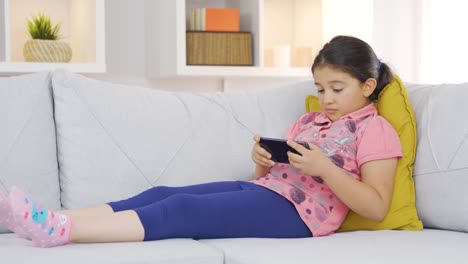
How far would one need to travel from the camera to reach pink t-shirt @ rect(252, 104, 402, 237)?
1837 millimetres

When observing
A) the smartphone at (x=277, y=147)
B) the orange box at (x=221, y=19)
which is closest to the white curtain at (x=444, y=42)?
the orange box at (x=221, y=19)

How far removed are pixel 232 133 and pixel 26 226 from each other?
75 centimetres

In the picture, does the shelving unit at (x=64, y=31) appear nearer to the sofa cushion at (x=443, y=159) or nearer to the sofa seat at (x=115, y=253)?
the sofa seat at (x=115, y=253)

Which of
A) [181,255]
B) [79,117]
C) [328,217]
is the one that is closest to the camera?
[181,255]

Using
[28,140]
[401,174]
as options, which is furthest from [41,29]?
[401,174]

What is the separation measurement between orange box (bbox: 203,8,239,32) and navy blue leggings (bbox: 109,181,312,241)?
3.99 feet

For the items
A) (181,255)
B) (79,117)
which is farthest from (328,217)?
(79,117)

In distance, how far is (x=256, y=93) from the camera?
2229mm

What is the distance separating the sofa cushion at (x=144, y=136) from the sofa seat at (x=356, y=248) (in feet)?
1.15

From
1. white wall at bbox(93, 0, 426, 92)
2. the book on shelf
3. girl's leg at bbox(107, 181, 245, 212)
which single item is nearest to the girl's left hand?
girl's leg at bbox(107, 181, 245, 212)

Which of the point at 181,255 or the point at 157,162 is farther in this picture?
the point at 157,162

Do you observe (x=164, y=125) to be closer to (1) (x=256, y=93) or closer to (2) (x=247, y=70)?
(1) (x=256, y=93)

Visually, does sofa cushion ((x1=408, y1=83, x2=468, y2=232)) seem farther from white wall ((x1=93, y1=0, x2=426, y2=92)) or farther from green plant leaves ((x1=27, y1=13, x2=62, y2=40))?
green plant leaves ((x1=27, y1=13, x2=62, y2=40))

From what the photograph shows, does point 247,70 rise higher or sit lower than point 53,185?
higher
